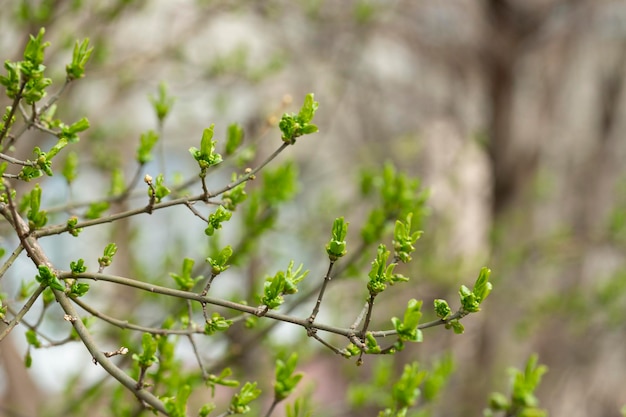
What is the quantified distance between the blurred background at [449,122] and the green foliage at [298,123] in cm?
136

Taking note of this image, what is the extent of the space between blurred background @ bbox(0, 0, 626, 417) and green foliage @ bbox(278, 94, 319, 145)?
1.36 m

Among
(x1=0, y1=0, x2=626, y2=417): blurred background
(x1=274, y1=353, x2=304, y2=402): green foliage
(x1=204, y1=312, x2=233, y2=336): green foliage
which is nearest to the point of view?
(x1=204, y1=312, x2=233, y2=336): green foliage

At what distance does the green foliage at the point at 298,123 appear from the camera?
109cm

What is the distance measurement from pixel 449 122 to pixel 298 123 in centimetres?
464

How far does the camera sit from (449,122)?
5570 mm

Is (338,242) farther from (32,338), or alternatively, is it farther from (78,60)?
(32,338)

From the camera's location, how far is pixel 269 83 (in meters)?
5.45

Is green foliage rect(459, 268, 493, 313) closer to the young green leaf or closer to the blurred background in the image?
the young green leaf

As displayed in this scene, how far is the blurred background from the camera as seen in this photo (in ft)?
10.9

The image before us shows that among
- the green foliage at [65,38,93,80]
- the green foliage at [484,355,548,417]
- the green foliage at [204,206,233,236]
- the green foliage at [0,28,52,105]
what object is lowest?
the green foliage at [484,355,548,417]

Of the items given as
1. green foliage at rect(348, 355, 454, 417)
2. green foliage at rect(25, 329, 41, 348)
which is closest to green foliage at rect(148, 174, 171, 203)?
green foliage at rect(25, 329, 41, 348)

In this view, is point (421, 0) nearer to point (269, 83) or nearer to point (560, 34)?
point (560, 34)

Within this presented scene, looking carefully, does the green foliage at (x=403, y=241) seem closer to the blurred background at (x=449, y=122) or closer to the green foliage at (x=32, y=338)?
the green foliage at (x=32, y=338)

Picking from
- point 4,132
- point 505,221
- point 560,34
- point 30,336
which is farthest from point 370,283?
point 560,34
